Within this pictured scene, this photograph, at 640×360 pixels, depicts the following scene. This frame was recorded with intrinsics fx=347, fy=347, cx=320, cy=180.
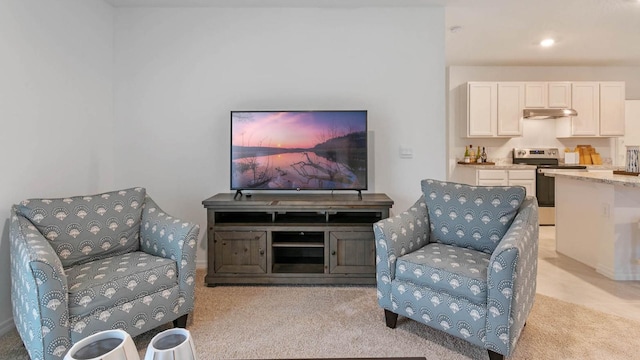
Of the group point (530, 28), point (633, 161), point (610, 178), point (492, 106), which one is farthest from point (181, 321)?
point (492, 106)

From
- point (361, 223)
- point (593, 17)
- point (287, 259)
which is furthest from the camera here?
point (593, 17)

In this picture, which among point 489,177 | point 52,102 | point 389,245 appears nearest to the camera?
point 389,245

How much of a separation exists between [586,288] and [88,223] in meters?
3.73

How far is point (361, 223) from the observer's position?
2871 mm

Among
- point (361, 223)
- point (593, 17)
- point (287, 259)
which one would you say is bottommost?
point (287, 259)

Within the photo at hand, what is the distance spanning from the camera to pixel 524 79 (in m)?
5.42

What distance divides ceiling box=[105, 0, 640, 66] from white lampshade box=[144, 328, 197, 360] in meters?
3.07

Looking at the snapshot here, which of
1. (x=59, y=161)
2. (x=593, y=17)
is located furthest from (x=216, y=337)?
(x=593, y=17)

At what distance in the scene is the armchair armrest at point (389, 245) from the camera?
2.09 m

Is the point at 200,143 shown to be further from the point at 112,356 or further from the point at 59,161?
the point at 112,356

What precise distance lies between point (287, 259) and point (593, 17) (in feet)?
12.8

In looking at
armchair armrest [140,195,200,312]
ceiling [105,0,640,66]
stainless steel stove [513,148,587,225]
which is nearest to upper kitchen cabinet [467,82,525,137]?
ceiling [105,0,640,66]

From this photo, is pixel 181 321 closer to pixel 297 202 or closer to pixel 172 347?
pixel 297 202

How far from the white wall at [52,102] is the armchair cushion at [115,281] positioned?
2.39ft
